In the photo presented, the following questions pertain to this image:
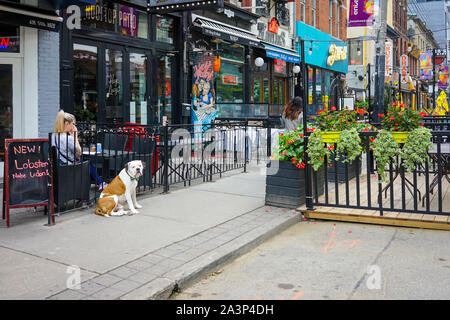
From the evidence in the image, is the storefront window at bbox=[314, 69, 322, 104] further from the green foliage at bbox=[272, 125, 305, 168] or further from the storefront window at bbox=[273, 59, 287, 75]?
the green foliage at bbox=[272, 125, 305, 168]

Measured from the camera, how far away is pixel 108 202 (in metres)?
6.85

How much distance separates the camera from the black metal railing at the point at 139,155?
680 cm

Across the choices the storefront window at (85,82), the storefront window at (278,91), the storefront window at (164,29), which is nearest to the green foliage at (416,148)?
the storefront window at (85,82)

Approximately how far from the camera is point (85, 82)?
36.3 feet

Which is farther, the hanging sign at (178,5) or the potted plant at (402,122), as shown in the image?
the hanging sign at (178,5)

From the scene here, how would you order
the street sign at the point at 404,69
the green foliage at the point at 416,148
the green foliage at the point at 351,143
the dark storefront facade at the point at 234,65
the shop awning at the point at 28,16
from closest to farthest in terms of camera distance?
the green foliage at the point at 416,148 → the green foliage at the point at 351,143 → the shop awning at the point at 28,16 → the dark storefront facade at the point at 234,65 → the street sign at the point at 404,69

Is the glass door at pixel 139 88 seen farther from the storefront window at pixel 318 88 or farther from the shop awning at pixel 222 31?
the storefront window at pixel 318 88

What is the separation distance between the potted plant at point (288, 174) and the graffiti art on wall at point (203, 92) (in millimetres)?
7857

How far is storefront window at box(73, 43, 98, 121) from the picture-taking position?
1080 cm

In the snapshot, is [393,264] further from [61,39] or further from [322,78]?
[322,78]

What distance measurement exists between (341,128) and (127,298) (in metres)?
4.70

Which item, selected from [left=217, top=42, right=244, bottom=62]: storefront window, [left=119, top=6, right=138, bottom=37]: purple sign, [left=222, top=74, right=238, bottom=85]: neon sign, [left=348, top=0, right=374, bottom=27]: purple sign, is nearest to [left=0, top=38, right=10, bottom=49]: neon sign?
[left=119, top=6, right=138, bottom=37]: purple sign

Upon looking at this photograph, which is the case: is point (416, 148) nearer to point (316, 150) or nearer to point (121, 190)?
point (316, 150)

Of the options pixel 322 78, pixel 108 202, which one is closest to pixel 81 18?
pixel 108 202
